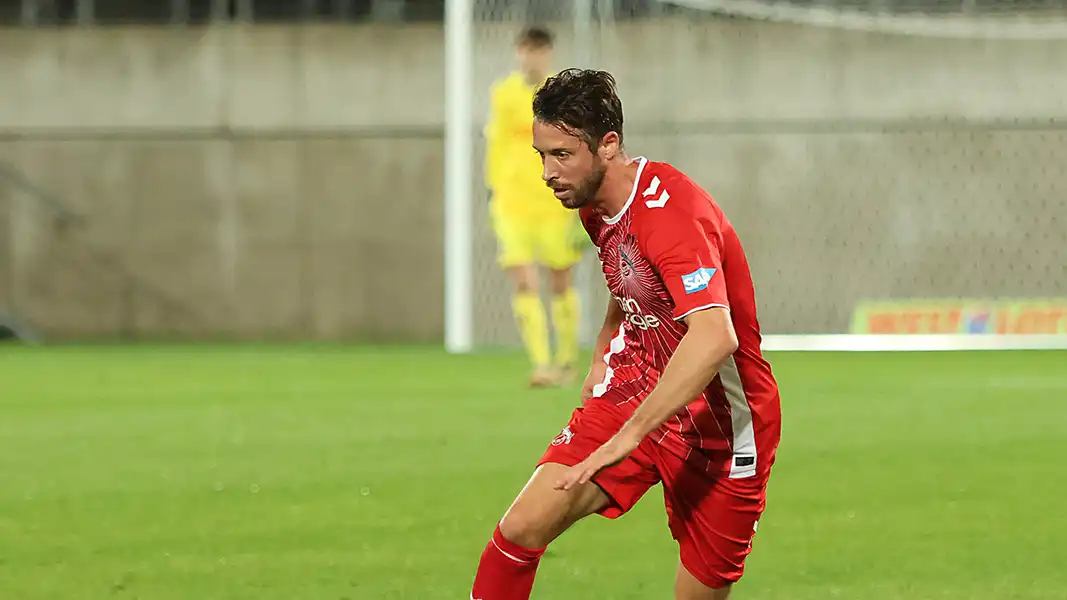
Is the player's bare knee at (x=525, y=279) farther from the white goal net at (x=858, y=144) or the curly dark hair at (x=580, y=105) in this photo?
the curly dark hair at (x=580, y=105)

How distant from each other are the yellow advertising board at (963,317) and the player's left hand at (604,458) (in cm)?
1167

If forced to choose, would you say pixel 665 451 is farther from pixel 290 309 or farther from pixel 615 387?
pixel 290 309

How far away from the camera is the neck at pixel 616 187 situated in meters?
3.45

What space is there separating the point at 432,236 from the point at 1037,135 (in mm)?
5897

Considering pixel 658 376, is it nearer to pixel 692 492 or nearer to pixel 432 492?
pixel 692 492

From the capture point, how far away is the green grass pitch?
4.55m

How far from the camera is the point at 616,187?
3.45 metres

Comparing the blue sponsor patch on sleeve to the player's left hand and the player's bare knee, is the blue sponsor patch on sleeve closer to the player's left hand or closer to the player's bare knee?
the player's left hand

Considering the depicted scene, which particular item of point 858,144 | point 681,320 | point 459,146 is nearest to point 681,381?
point 681,320

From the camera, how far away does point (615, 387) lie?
146 inches

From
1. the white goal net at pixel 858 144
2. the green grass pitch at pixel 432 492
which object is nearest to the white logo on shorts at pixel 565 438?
the green grass pitch at pixel 432 492

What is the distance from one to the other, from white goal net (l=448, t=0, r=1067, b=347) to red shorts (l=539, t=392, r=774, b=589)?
1092cm

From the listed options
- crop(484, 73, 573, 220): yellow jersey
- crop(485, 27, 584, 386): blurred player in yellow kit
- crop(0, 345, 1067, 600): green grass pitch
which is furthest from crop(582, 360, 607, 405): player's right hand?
crop(484, 73, 573, 220): yellow jersey

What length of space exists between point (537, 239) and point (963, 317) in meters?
5.22
